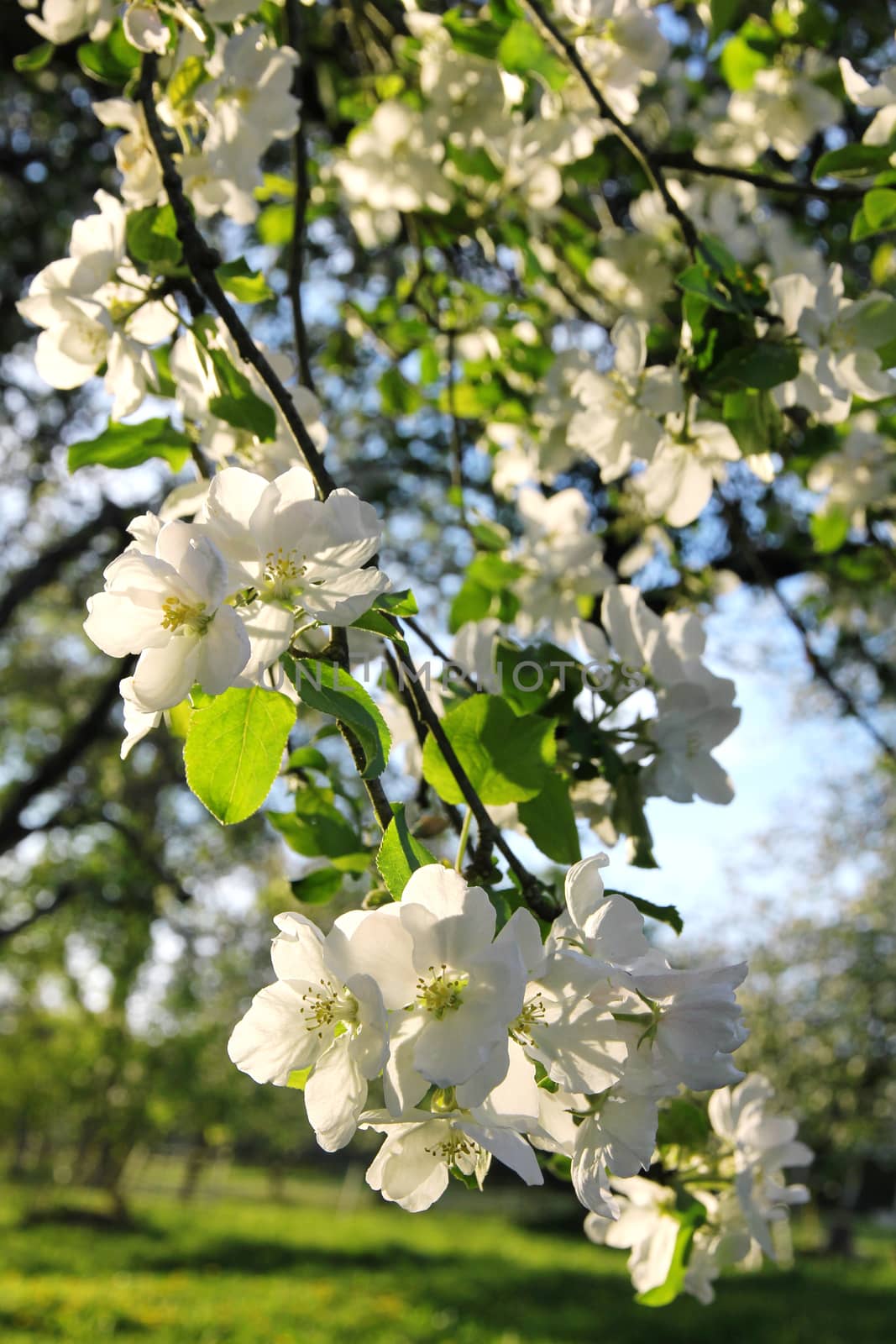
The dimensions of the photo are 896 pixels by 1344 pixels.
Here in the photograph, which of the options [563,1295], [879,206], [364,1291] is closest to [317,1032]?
[879,206]

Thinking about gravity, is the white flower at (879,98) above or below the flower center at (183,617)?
above

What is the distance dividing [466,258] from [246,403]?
Answer: 234 centimetres

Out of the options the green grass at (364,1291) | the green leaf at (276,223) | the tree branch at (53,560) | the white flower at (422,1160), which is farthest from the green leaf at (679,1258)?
the green grass at (364,1291)

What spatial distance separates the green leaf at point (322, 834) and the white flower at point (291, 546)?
0.34 metres

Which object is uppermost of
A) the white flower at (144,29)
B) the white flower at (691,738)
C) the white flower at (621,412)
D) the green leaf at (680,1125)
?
the white flower at (144,29)

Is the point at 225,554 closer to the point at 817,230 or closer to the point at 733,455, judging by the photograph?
the point at 733,455

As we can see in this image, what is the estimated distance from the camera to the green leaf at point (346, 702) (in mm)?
742

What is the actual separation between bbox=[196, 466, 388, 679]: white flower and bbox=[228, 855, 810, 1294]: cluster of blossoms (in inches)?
7.9

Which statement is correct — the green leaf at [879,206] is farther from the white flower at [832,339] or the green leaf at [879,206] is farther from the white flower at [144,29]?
the white flower at [144,29]

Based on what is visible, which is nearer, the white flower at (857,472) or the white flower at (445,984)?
the white flower at (445,984)

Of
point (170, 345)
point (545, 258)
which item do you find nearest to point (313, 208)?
point (545, 258)

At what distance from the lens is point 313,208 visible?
246cm

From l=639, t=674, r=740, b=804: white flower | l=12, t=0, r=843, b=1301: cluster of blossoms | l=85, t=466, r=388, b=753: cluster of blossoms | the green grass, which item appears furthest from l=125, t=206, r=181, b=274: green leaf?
the green grass

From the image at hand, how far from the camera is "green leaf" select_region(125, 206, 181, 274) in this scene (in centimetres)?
112
